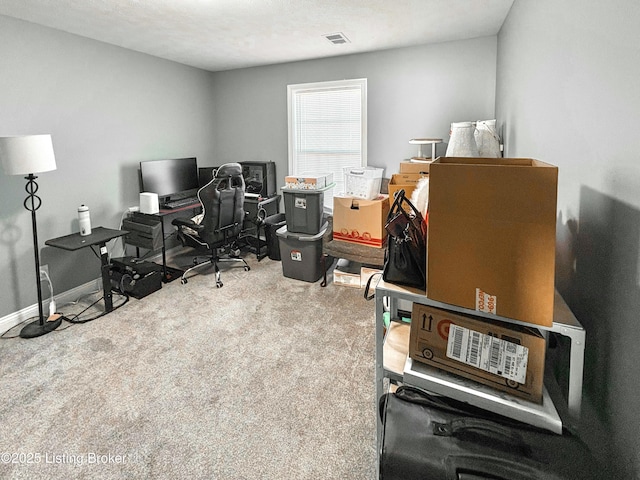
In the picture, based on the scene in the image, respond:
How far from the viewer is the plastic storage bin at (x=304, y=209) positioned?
3850 mm

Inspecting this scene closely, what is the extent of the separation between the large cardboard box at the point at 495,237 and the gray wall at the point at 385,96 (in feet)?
11.0

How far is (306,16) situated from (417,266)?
2641 mm

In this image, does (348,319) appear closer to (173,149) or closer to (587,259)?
(587,259)

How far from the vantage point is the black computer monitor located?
13.7ft

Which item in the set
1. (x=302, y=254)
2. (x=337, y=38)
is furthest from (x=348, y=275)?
(x=337, y=38)

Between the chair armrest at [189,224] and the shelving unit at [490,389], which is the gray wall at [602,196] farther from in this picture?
the chair armrest at [189,224]

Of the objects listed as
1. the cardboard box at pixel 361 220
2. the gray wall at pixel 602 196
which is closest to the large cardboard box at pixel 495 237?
the gray wall at pixel 602 196

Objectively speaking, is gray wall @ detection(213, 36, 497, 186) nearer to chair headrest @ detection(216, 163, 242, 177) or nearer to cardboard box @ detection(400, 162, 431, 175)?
cardboard box @ detection(400, 162, 431, 175)

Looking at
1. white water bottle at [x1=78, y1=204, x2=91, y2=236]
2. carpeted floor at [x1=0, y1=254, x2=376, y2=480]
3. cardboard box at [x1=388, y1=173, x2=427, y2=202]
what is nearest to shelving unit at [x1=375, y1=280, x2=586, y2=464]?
carpeted floor at [x1=0, y1=254, x2=376, y2=480]

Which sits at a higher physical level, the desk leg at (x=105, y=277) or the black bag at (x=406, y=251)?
the black bag at (x=406, y=251)

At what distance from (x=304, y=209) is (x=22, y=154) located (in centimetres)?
234

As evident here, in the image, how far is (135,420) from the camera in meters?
2.01

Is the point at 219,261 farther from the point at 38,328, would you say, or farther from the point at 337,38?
the point at 337,38

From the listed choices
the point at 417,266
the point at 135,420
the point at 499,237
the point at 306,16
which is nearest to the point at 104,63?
the point at 306,16
